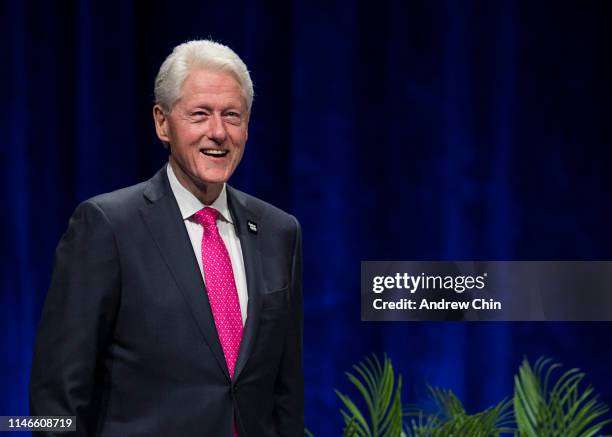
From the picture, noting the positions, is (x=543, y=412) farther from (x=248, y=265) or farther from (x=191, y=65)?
(x=191, y=65)

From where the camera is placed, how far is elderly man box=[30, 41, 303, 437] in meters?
1.53

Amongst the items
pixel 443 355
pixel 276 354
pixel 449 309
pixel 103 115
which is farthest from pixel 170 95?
pixel 443 355

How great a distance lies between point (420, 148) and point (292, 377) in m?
1.34

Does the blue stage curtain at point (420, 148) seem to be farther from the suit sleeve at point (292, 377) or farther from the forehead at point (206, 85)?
the forehead at point (206, 85)

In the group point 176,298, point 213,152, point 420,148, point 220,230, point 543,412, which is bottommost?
point 543,412

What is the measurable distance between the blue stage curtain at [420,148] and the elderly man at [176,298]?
1195 mm

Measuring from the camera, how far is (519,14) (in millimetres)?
3020

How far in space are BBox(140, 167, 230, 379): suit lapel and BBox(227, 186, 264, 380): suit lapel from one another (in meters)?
0.05

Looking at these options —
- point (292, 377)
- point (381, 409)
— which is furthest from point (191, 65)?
point (381, 409)

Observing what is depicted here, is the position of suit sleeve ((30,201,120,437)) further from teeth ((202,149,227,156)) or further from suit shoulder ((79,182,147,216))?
teeth ((202,149,227,156))

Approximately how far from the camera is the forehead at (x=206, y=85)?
1627 mm

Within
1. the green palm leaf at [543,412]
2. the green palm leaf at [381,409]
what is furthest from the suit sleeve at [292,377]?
the green palm leaf at [543,412]

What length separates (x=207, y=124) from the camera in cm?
163

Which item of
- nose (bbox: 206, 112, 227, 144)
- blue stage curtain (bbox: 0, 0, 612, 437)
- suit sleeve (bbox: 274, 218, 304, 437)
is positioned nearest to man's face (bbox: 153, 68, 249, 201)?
nose (bbox: 206, 112, 227, 144)
